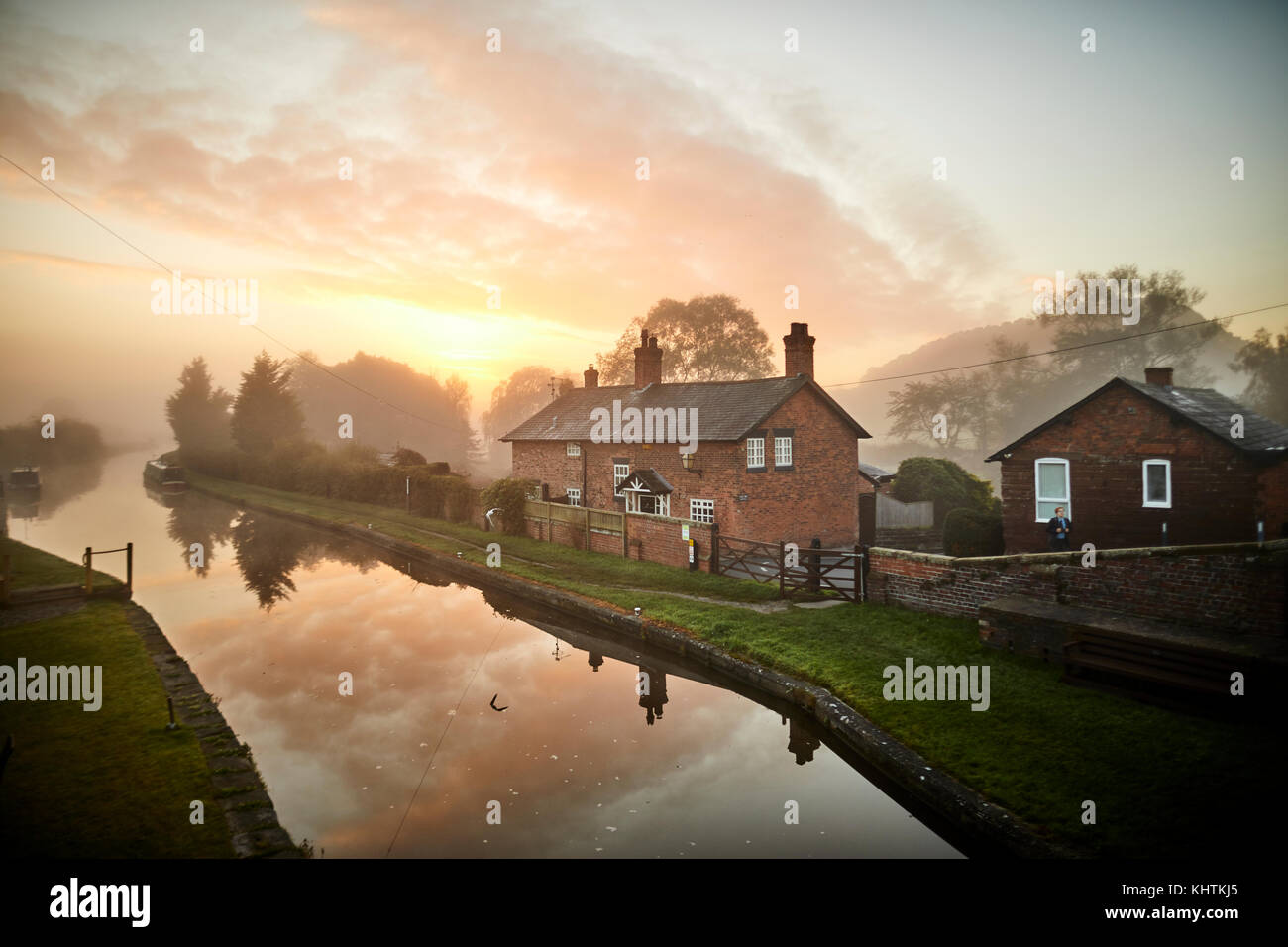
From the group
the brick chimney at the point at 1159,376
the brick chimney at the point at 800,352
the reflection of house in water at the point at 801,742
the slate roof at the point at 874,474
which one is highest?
the brick chimney at the point at 800,352

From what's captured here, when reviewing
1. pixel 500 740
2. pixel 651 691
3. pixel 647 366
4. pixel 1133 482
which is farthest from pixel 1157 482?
pixel 647 366

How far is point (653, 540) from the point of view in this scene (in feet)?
66.3

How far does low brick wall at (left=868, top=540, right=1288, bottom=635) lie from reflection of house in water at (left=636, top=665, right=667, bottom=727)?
573 centimetres

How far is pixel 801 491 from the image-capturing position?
77.8 feet

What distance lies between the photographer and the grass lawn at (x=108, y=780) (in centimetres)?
587

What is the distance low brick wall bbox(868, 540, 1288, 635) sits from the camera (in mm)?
9078

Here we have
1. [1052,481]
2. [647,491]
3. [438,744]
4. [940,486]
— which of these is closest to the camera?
[438,744]

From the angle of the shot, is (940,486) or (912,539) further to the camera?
(940,486)

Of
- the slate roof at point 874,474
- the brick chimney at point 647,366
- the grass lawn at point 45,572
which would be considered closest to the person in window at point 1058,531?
the slate roof at point 874,474

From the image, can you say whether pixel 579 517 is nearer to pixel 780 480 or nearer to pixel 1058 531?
pixel 780 480

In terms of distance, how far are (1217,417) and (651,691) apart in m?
17.0

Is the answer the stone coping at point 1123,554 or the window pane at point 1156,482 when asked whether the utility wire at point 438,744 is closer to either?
the stone coping at point 1123,554

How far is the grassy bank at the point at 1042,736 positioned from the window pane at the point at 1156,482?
8946mm

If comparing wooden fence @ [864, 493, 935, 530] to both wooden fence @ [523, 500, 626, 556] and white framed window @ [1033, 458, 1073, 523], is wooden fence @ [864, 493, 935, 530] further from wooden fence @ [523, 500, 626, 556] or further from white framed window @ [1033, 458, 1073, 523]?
wooden fence @ [523, 500, 626, 556]
